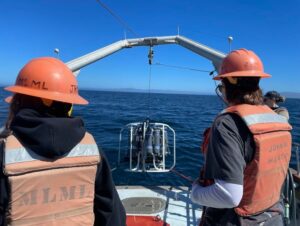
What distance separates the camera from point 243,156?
1.91 m

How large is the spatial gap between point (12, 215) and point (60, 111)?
24.5 inches

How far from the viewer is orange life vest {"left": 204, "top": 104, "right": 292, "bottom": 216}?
6.37 feet

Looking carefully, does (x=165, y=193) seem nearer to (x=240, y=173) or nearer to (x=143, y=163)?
(x=143, y=163)

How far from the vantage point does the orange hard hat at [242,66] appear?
6.97 feet

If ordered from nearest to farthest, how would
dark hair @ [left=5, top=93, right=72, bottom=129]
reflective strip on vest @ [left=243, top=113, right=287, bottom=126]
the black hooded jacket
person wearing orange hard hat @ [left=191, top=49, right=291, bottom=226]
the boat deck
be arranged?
the black hooded jacket → dark hair @ [left=5, top=93, right=72, bottom=129] → person wearing orange hard hat @ [left=191, top=49, right=291, bottom=226] → reflective strip on vest @ [left=243, top=113, right=287, bottom=126] → the boat deck

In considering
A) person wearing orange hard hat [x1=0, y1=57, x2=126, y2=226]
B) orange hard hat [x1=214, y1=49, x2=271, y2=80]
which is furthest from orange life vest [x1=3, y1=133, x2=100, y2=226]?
orange hard hat [x1=214, y1=49, x2=271, y2=80]

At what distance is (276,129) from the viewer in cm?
213

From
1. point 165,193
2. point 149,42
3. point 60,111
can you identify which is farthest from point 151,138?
point 60,111

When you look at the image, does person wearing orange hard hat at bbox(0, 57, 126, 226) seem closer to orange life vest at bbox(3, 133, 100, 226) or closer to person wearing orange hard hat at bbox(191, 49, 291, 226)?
orange life vest at bbox(3, 133, 100, 226)

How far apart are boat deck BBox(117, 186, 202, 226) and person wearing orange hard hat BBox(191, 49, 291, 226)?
250cm

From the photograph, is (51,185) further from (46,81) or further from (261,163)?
(261,163)

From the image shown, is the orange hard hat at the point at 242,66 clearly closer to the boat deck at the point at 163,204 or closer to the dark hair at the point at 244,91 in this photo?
the dark hair at the point at 244,91

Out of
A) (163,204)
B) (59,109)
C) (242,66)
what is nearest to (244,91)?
(242,66)

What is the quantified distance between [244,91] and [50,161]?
1.45 metres
